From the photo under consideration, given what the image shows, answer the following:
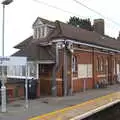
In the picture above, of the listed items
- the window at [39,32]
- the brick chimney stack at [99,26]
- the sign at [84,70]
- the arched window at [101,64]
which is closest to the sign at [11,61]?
the window at [39,32]

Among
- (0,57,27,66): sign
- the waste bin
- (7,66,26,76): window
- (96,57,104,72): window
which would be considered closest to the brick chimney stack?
(96,57,104,72): window

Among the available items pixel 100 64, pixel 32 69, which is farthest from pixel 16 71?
pixel 100 64

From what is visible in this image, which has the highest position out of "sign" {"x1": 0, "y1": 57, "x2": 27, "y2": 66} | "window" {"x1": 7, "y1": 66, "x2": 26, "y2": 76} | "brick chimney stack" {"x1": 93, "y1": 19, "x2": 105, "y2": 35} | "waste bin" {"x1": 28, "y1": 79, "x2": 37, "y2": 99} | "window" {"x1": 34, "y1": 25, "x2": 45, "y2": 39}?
"brick chimney stack" {"x1": 93, "y1": 19, "x2": 105, "y2": 35}

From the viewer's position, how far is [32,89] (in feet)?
82.4

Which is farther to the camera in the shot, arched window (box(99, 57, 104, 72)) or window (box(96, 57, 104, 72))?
arched window (box(99, 57, 104, 72))

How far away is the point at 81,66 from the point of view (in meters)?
32.1

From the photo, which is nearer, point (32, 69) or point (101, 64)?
point (32, 69)

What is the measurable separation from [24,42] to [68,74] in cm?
949

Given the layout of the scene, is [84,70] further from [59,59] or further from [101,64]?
[101,64]

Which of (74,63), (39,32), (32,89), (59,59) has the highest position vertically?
(39,32)

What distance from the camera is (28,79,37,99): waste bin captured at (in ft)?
82.1

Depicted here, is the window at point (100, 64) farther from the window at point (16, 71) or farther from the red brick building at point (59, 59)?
the window at point (16, 71)

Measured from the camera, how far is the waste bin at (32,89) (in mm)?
25017

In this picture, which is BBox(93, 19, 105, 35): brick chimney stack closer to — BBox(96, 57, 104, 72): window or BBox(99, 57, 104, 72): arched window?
BBox(99, 57, 104, 72): arched window
